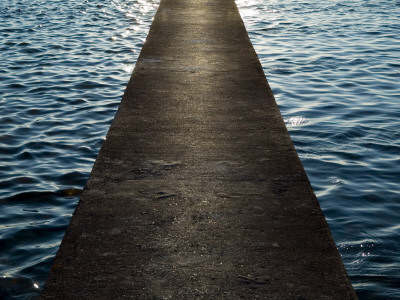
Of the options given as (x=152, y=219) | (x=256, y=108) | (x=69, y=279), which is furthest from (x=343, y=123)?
(x=69, y=279)

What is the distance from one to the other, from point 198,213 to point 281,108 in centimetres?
529

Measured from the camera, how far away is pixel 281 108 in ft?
27.3

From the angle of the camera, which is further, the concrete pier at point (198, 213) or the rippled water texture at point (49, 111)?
the rippled water texture at point (49, 111)

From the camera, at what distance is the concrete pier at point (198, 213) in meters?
2.69

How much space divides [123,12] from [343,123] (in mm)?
10375

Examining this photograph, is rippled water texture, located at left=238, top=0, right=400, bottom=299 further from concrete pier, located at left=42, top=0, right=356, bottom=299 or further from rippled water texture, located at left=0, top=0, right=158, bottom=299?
rippled water texture, located at left=0, top=0, right=158, bottom=299

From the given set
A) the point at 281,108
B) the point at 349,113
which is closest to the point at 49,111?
the point at 281,108

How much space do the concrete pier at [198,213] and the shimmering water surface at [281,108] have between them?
118 cm

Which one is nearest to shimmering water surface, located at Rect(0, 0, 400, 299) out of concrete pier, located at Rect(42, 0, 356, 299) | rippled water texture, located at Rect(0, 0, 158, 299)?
rippled water texture, located at Rect(0, 0, 158, 299)

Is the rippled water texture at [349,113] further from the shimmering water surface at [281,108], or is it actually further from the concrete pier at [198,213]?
the concrete pier at [198,213]

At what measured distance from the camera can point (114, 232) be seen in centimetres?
310

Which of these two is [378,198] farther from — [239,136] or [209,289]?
[209,289]

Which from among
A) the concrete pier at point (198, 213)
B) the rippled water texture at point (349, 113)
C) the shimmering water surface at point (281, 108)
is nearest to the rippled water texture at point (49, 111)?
the shimmering water surface at point (281, 108)

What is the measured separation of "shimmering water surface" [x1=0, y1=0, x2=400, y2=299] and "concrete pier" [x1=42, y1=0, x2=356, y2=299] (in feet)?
3.86
